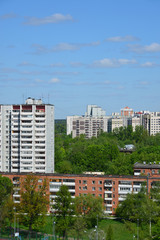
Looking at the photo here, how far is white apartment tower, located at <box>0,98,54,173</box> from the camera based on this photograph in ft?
274

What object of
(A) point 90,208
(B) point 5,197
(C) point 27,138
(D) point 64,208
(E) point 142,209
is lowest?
(A) point 90,208

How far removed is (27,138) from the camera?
84.0 meters

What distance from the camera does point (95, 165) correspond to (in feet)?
325

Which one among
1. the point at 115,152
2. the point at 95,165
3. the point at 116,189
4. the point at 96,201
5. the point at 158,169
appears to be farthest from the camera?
the point at 115,152

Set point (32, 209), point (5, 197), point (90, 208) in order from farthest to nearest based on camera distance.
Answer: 1. point (90, 208)
2. point (5, 197)
3. point (32, 209)

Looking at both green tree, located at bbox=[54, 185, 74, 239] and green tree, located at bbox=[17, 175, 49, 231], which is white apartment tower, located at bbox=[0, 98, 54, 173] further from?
green tree, located at bbox=[17, 175, 49, 231]

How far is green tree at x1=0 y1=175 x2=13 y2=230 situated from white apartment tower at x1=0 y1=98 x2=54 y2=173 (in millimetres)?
15527

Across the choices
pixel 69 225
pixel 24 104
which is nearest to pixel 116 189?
pixel 69 225

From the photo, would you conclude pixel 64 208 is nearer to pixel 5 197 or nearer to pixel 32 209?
pixel 32 209

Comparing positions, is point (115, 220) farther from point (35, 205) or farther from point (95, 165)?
point (95, 165)

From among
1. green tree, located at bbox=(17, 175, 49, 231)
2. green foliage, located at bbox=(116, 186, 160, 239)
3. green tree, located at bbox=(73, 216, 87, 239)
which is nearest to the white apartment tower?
green foliage, located at bbox=(116, 186, 160, 239)

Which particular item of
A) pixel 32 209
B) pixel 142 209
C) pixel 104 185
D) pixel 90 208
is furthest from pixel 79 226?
pixel 104 185

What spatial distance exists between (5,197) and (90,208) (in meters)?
10.5

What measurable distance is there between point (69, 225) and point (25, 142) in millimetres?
30417
